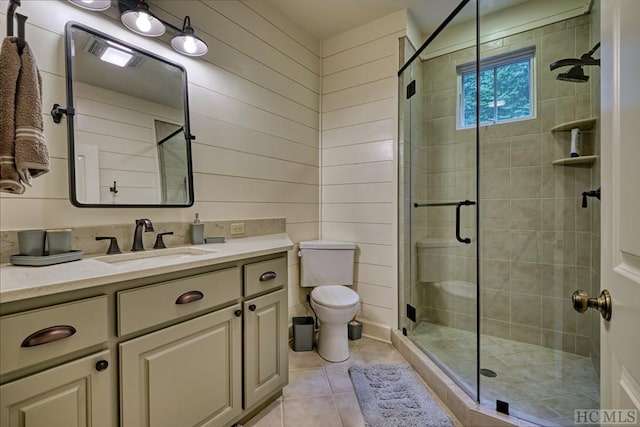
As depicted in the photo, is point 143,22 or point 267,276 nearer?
point 143,22

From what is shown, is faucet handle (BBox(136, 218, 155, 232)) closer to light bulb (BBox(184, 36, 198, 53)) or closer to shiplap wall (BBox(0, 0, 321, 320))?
shiplap wall (BBox(0, 0, 321, 320))

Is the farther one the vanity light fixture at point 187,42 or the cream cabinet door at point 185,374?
the vanity light fixture at point 187,42

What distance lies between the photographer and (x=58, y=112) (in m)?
1.30

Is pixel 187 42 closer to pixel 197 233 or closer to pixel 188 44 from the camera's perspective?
pixel 188 44

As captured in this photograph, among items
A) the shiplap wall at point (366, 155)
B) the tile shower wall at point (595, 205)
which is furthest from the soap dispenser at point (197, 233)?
the tile shower wall at point (595, 205)

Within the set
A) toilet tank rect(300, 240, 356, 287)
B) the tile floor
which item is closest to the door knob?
the tile floor

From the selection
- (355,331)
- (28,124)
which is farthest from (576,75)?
(28,124)

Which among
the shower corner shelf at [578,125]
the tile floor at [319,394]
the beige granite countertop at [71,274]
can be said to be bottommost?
the tile floor at [319,394]

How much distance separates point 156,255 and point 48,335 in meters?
0.69

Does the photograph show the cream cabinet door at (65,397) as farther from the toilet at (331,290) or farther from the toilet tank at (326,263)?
the toilet tank at (326,263)

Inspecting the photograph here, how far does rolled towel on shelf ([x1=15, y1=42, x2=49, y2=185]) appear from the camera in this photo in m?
1.01

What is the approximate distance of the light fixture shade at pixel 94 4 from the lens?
4.35ft

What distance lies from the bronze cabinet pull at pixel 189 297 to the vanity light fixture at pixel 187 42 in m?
1.39

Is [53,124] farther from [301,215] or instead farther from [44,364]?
[301,215]
